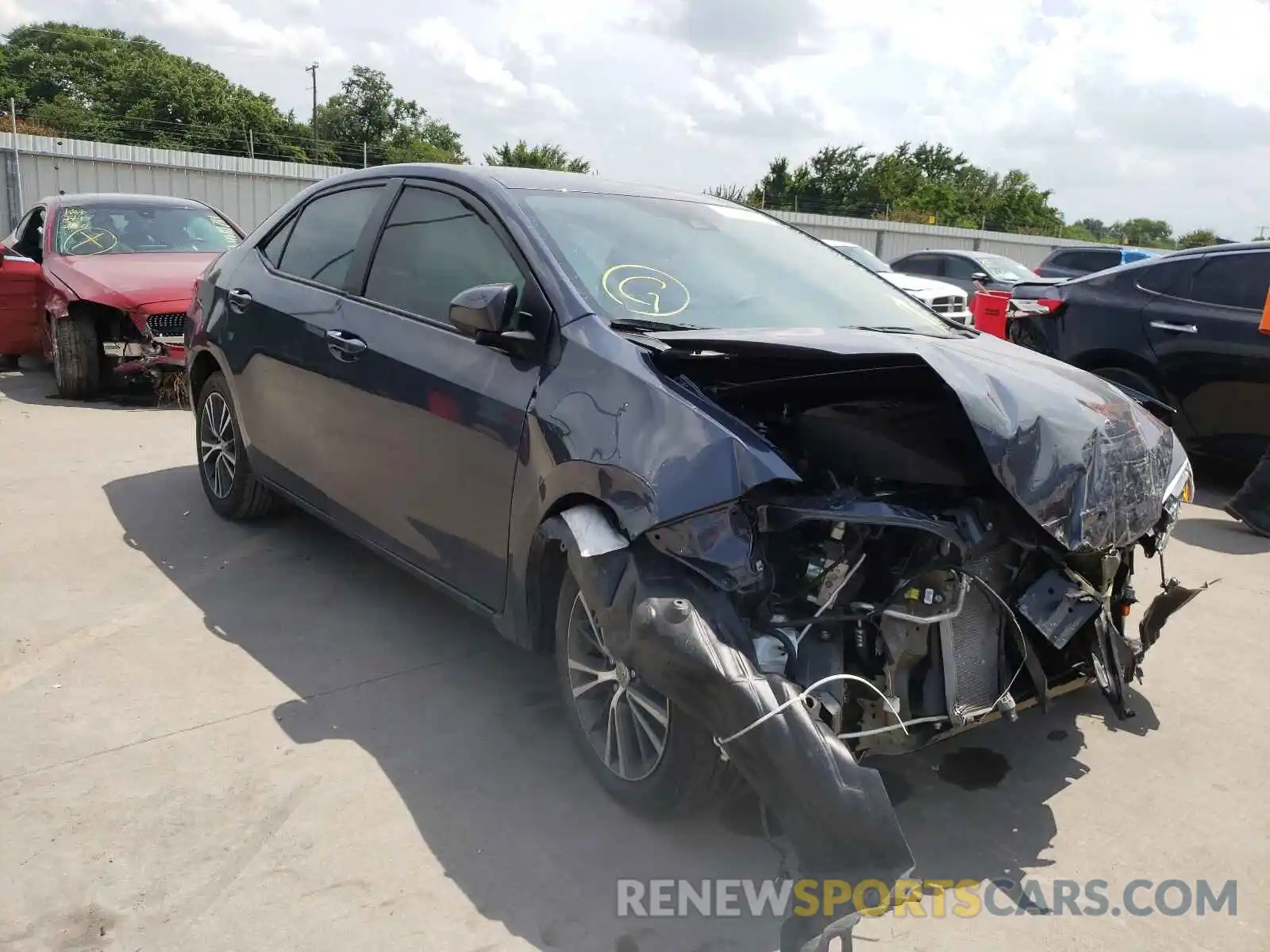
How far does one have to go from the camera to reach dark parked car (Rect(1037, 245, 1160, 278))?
17.3 m

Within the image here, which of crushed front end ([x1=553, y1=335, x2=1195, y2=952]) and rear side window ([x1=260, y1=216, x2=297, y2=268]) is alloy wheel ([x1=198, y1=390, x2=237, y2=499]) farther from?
crushed front end ([x1=553, y1=335, x2=1195, y2=952])

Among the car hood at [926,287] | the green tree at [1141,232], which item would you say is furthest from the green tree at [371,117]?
the car hood at [926,287]

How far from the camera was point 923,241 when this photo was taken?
31.5m

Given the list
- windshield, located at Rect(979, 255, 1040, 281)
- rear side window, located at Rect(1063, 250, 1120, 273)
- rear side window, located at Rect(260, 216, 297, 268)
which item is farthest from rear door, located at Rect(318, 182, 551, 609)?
rear side window, located at Rect(1063, 250, 1120, 273)

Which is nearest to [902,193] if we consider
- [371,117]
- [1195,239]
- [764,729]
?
[1195,239]

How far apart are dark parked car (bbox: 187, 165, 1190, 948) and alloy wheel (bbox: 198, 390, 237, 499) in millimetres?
1591

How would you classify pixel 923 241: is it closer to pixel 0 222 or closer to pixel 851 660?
pixel 0 222

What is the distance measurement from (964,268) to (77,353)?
44.1 feet

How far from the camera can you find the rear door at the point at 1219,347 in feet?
21.7

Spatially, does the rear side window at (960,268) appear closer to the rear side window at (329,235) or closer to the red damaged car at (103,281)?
the red damaged car at (103,281)

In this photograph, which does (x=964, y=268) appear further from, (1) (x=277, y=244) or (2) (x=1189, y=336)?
(1) (x=277, y=244)

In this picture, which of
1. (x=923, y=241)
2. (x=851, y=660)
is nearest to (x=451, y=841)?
(x=851, y=660)

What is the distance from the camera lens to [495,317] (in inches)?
124

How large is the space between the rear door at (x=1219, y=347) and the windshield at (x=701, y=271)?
366 centimetres
